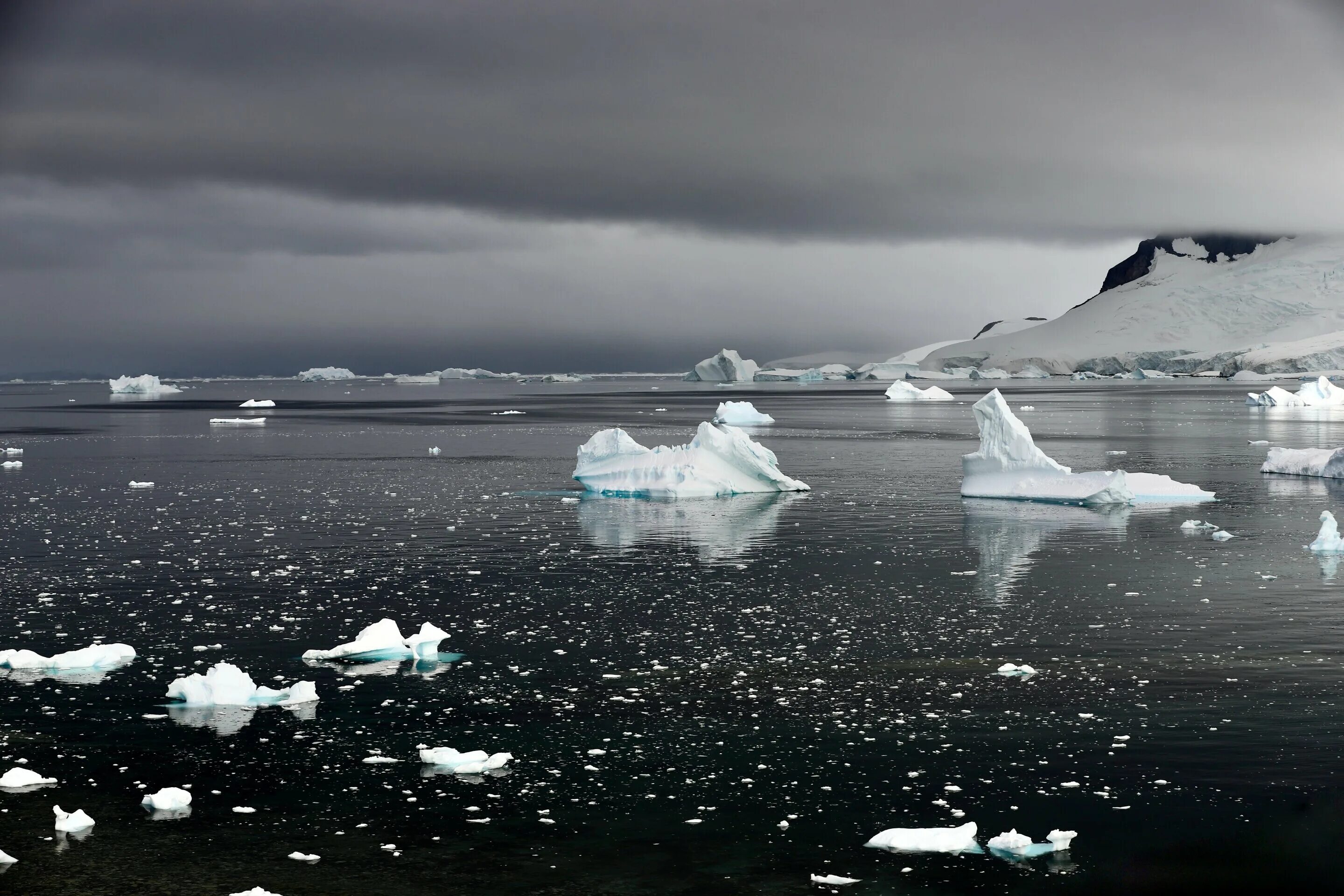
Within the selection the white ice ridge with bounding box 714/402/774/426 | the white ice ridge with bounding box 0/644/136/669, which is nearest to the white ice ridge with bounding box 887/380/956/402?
the white ice ridge with bounding box 714/402/774/426

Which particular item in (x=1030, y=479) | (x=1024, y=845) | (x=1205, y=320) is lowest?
(x=1024, y=845)

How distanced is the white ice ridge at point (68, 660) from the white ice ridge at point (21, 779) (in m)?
2.93

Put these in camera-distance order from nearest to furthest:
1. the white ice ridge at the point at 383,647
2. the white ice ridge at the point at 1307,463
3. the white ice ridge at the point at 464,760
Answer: the white ice ridge at the point at 464,760
the white ice ridge at the point at 383,647
the white ice ridge at the point at 1307,463

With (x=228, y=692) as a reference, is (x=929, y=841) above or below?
below

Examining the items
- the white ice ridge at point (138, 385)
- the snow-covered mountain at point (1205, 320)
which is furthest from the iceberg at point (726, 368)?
the white ice ridge at point (138, 385)

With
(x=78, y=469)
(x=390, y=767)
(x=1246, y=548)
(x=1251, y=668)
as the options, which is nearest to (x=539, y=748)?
(x=390, y=767)

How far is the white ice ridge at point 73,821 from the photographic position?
286 inches

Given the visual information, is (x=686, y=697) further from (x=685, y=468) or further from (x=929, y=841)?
(x=685, y=468)

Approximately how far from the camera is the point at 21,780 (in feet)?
26.3

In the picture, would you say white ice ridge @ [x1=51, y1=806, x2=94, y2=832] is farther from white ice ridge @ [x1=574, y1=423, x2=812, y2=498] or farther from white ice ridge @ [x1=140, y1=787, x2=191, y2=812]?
white ice ridge @ [x1=574, y1=423, x2=812, y2=498]

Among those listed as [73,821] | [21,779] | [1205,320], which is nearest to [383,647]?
[21,779]

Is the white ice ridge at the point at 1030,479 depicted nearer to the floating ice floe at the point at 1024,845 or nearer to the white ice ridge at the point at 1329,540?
the white ice ridge at the point at 1329,540

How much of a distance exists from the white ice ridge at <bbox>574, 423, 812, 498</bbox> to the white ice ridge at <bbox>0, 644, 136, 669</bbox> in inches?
576

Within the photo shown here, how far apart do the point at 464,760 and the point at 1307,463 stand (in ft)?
82.9
